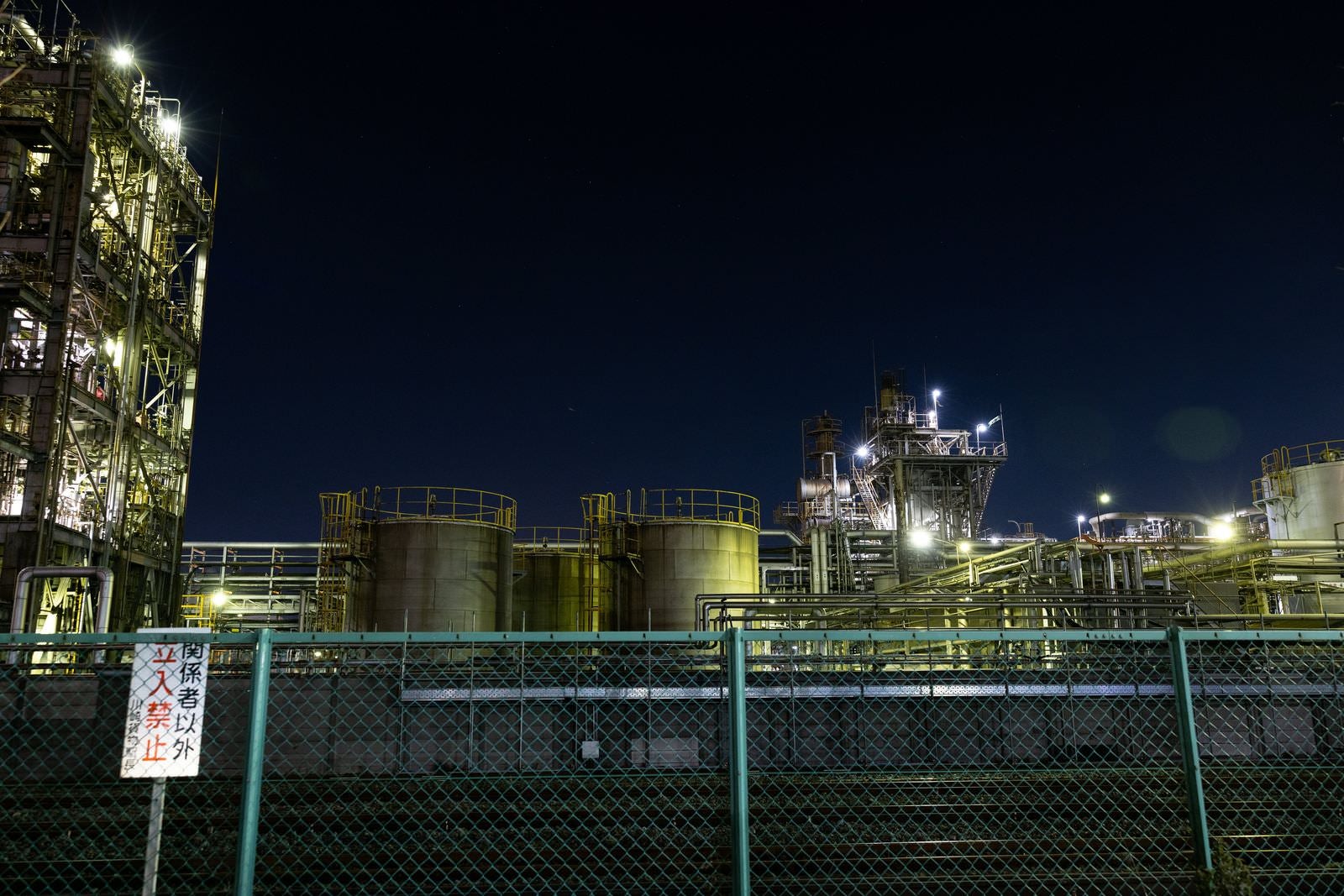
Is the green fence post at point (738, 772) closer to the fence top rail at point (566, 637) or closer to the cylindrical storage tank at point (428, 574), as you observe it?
the fence top rail at point (566, 637)

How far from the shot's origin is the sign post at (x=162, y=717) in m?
4.88

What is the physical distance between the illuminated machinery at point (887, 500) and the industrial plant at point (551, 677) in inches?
17.4

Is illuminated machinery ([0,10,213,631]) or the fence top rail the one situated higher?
illuminated machinery ([0,10,213,631])

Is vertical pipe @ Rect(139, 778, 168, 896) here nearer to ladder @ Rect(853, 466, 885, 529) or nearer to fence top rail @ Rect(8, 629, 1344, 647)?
fence top rail @ Rect(8, 629, 1344, 647)

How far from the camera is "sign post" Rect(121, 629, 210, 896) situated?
16.0 ft

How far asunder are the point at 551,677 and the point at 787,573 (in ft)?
90.5

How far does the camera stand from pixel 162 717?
16.2 ft

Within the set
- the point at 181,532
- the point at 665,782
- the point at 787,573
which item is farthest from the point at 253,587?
the point at 665,782

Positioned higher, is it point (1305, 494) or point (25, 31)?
point (25, 31)

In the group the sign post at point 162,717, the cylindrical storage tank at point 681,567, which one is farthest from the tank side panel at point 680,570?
the sign post at point 162,717

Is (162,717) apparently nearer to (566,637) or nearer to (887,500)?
(566,637)

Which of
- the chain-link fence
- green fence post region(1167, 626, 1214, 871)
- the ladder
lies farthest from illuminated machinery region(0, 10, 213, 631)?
the ladder

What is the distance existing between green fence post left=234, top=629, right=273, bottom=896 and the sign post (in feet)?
0.87

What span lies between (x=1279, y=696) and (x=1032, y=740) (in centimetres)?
439
